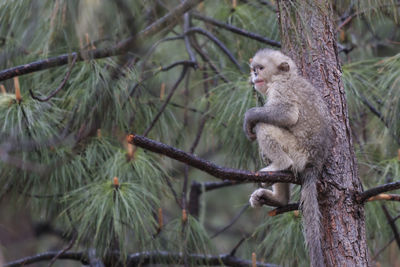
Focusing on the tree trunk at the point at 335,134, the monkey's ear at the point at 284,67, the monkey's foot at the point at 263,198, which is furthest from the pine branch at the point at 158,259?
→ the monkey's ear at the point at 284,67

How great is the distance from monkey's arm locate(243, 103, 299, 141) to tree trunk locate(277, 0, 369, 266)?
175mm

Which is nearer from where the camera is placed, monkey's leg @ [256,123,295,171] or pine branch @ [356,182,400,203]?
pine branch @ [356,182,400,203]

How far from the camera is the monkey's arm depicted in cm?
265

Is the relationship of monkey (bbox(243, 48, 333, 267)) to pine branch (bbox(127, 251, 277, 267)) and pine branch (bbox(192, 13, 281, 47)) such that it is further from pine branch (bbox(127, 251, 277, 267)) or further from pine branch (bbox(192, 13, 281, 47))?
pine branch (bbox(127, 251, 277, 267))

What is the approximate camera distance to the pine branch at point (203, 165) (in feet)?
6.51

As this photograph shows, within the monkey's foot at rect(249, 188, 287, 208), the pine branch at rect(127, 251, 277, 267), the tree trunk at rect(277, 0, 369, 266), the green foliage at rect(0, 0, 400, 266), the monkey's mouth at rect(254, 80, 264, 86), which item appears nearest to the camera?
the tree trunk at rect(277, 0, 369, 266)

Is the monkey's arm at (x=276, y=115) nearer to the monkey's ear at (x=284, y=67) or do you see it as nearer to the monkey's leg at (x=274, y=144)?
the monkey's leg at (x=274, y=144)

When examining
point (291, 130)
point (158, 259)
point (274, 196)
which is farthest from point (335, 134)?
point (158, 259)

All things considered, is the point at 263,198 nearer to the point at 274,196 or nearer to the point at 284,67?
the point at 274,196

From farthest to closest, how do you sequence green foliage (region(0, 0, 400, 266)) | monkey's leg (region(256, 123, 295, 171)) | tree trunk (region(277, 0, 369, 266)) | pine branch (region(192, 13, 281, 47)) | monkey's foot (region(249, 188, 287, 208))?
pine branch (region(192, 13, 281, 47)) < green foliage (region(0, 0, 400, 266)) < monkey's foot (region(249, 188, 287, 208)) < monkey's leg (region(256, 123, 295, 171)) < tree trunk (region(277, 0, 369, 266))

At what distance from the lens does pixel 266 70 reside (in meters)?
2.94

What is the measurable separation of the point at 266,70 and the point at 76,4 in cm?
123

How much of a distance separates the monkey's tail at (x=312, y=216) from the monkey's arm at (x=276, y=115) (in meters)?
0.29

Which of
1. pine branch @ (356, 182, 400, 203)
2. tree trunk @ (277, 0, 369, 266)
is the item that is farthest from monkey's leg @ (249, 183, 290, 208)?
pine branch @ (356, 182, 400, 203)
